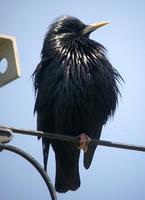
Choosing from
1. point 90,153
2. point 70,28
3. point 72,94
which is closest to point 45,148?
point 90,153

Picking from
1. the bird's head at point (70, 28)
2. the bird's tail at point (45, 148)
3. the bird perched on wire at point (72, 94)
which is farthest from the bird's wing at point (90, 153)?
the bird's head at point (70, 28)

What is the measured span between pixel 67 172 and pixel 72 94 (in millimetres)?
842

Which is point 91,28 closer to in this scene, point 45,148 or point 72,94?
point 72,94

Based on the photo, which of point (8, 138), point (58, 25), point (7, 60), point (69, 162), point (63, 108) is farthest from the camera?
point (58, 25)

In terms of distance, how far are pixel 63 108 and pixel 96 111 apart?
318 mm

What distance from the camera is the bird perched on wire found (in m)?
4.98

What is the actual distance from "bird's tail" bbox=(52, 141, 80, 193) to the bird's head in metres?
1.16

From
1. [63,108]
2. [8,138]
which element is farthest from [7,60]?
[63,108]

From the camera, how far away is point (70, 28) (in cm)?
579

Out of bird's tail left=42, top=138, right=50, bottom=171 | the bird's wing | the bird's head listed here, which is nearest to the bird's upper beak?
the bird's head

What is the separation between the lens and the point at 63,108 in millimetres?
4961

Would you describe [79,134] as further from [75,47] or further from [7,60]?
[7,60]

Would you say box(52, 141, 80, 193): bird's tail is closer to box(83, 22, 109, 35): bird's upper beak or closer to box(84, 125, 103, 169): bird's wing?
box(84, 125, 103, 169): bird's wing

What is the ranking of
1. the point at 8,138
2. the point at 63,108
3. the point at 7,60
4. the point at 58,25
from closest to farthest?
the point at 8,138, the point at 7,60, the point at 63,108, the point at 58,25
